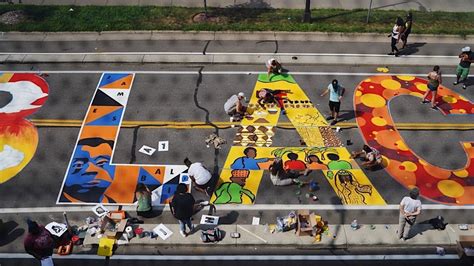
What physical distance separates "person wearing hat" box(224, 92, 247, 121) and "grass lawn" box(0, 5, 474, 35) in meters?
2.73

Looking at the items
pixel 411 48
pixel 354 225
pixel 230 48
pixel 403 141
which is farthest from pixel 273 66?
pixel 354 225

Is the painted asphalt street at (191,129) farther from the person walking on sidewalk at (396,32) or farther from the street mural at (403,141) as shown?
the person walking on sidewalk at (396,32)

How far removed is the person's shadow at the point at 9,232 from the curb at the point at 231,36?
16.7ft

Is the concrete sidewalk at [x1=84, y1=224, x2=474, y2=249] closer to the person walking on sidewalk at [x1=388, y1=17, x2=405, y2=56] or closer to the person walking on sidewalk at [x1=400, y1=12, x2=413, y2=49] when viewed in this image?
the person walking on sidewalk at [x1=388, y1=17, x2=405, y2=56]

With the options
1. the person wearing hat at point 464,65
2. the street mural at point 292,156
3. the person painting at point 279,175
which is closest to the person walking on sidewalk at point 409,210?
the street mural at point 292,156

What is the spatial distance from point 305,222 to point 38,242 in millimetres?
3492

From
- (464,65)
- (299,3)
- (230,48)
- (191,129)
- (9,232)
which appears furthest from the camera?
(299,3)

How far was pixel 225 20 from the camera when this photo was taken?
37.1 feet

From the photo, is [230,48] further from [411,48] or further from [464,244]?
[464,244]

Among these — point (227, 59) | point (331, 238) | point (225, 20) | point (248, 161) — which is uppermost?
point (225, 20)

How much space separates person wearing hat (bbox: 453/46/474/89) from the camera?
9297 mm

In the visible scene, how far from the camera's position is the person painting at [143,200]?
6.90 m

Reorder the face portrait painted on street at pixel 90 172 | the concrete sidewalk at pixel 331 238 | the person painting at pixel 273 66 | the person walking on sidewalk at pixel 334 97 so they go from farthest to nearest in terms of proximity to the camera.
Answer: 1. the person painting at pixel 273 66
2. the person walking on sidewalk at pixel 334 97
3. the face portrait painted on street at pixel 90 172
4. the concrete sidewalk at pixel 331 238

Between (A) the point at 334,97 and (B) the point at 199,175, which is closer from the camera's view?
(B) the point at 199,175
